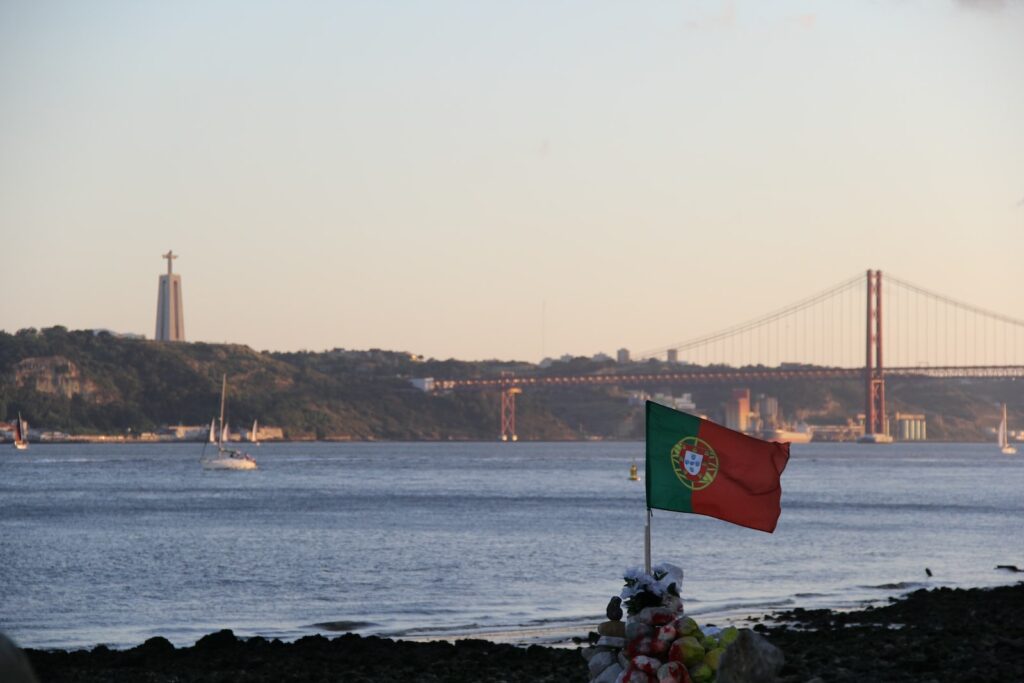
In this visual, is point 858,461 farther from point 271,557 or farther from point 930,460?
point 271,557

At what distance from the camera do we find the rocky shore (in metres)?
15.5

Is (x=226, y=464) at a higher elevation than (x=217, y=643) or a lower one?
higher

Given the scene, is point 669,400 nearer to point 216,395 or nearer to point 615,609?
point 216,395

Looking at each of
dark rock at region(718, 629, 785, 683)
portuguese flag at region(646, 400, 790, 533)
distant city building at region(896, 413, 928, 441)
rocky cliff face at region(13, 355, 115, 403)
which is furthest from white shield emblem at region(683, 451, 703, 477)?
distant city building at region(896, 413, 928, 441)

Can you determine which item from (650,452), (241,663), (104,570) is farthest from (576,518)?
(650,452)

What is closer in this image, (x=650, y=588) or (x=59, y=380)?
(x=650, y=588)

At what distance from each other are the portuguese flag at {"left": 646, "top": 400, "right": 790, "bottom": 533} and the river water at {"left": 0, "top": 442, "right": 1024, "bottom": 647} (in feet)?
41.5

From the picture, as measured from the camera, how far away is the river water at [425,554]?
85.8ft

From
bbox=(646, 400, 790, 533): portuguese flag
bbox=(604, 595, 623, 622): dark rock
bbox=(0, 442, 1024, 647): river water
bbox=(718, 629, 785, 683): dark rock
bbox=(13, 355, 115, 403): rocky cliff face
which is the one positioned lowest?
bbox=(0, 442, 1024, 647): river water

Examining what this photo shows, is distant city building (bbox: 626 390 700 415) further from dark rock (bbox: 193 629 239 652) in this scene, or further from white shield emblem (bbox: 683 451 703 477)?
white shield emblem (bbox: 683 451 703 477)

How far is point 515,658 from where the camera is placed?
17.9 metres

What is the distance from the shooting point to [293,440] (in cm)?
18138

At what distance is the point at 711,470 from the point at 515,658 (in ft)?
29.2

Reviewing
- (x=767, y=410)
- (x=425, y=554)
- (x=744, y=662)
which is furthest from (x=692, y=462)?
(x=767, y=410)
